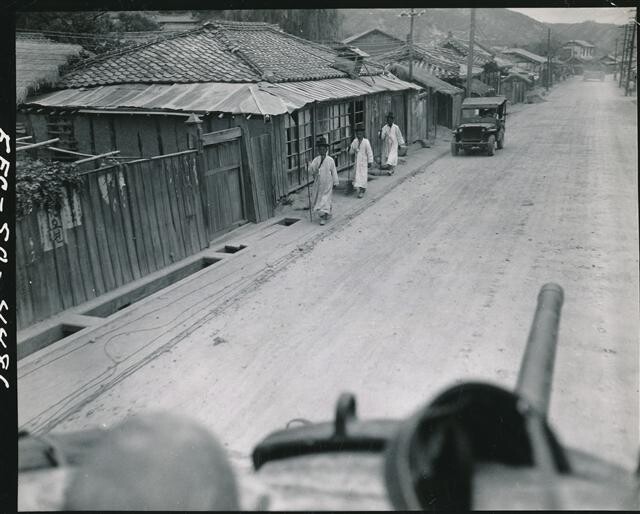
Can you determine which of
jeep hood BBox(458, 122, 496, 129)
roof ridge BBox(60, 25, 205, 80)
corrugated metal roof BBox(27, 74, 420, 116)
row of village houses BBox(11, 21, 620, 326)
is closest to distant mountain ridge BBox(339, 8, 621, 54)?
jeep hood BBox(458, 122, 496, 129)

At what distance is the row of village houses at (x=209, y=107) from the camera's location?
11.4 meters

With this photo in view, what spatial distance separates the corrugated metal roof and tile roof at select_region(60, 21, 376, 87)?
349 mm

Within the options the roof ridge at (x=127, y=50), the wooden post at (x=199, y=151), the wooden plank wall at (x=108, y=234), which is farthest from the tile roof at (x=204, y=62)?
the wooden plank wall at (x=108, y=234)

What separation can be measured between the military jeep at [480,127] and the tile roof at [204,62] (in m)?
7.60

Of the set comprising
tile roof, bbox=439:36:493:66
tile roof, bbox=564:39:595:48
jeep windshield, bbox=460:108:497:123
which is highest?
tile roof, bbox=564:39:595:48

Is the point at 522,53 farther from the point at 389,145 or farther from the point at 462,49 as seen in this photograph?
the point at 389,145

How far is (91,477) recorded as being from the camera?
6.24ft

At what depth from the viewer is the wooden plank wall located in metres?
7.06

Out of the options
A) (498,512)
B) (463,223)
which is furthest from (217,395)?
(463,223)

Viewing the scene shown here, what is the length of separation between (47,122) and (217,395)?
1010 cm

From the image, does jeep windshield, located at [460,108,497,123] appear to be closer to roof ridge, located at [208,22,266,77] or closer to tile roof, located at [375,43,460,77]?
tile roof, located at [375,43,460,77]

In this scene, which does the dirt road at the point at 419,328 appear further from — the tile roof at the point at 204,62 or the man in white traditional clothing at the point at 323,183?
the tile roof at the point at 204,62

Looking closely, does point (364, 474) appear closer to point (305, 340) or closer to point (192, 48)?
point (305, 340)

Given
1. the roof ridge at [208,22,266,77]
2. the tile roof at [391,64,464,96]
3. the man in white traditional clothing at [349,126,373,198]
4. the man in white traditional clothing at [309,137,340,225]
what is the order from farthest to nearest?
1. the tile roof at [391,64,464,96]
2. the man in white traditional clothing at [349,126,373,198]
3. the roof ridge at [208,22,266,77]
4. the man in white traditional clothing at [309,137,340,225]
